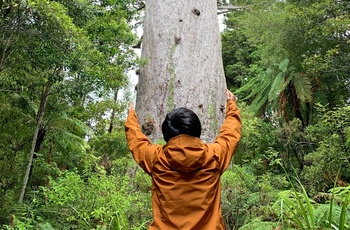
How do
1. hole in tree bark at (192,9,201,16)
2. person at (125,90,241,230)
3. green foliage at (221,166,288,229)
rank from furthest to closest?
hole in tree bark at (192,9,201,16) → green foliage at (221,166,288,229) → person at (125,90,241,230)

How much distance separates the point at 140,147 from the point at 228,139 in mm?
522

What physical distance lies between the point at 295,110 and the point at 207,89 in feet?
37.5

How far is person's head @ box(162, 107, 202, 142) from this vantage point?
2.20 m

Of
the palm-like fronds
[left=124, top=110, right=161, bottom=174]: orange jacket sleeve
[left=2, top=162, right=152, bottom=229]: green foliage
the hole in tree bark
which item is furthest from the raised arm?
the palm-like fronds

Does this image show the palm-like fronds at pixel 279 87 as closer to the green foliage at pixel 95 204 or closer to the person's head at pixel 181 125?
the green foliage at pixel 95 204

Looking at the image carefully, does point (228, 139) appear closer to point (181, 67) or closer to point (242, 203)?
point (242, 203)

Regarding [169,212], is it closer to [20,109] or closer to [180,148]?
[180,148]

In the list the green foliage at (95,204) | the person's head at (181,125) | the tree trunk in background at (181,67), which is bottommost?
the green foliage at (95,204)

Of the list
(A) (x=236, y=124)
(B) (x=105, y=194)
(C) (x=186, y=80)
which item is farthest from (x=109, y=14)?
(A) (x=236, y=124)

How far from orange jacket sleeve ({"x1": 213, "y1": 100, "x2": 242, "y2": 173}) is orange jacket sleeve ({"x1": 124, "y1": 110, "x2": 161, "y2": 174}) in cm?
35

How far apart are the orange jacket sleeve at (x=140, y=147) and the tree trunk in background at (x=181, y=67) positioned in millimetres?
952

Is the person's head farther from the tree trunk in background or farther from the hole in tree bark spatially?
the hole in tree bark

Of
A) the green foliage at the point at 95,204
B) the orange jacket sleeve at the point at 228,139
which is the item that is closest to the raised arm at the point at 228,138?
the orange jacket sleeve at the point at 228,139

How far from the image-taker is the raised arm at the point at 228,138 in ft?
7.44
